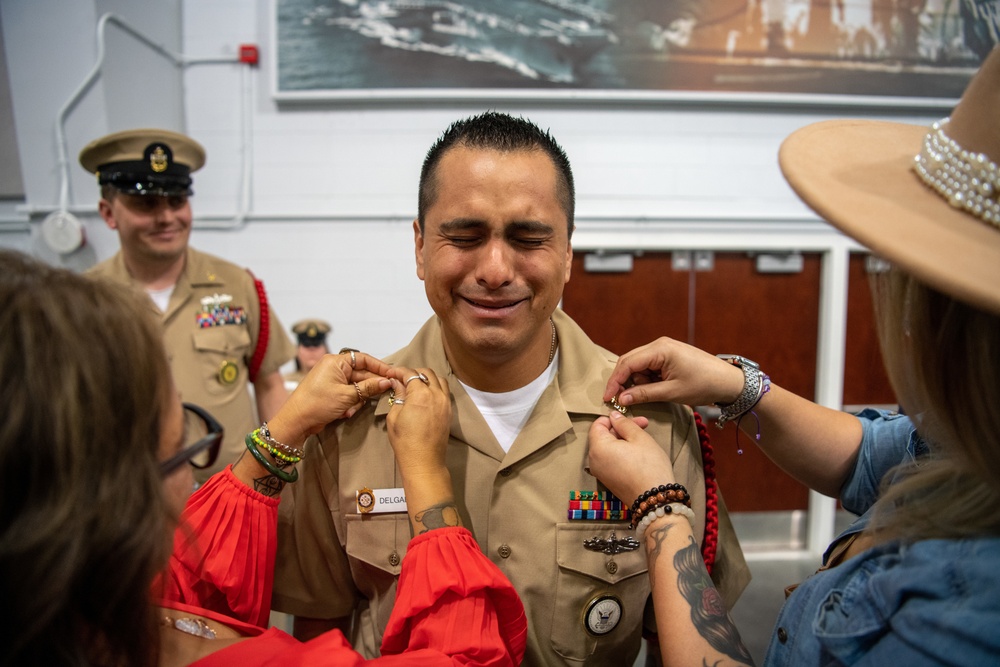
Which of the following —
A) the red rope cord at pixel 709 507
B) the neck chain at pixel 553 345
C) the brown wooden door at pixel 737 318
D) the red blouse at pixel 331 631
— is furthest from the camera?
the brown wooden door at pixel 737 318

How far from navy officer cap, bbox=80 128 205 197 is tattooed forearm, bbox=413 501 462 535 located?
2.02 metres

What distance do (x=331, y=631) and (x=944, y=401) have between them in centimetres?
88

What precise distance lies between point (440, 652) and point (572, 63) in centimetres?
307

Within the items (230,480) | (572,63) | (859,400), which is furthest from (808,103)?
(230,480)

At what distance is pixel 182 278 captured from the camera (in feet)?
8.49

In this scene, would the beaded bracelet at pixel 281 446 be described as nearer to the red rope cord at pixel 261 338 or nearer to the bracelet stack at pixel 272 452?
the bracelet stack at pixel 272 452

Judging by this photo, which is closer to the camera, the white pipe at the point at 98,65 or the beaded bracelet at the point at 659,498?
the beaded bracelet at the point at 659,498

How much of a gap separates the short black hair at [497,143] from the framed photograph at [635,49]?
2079mm

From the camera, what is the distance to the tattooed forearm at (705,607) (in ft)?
3.04

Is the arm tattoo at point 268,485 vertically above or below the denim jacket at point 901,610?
below

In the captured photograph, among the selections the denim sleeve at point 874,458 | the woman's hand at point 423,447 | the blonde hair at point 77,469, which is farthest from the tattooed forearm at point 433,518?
the denim sleeve at point 874,458

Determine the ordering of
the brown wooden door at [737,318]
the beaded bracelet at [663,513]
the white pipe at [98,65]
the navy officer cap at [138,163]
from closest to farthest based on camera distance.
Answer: the beaded bracelet at [663,513], the navy officer cap at [138,163], the white pipe at [98,65], the brown wooden door at [737,318]

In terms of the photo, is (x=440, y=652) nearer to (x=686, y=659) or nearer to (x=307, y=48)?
(x=686, y=659)

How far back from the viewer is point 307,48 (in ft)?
10.4
